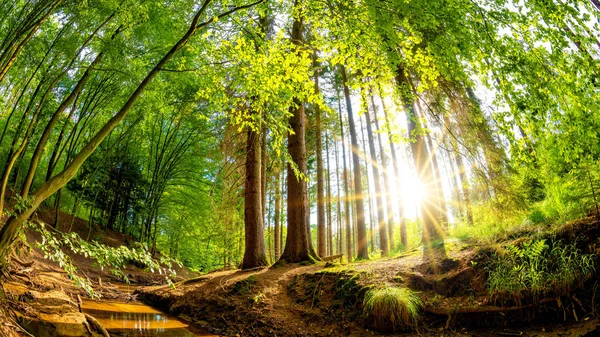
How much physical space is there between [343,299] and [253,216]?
13.5 feet

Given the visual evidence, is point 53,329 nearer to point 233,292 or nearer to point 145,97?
point 233,292

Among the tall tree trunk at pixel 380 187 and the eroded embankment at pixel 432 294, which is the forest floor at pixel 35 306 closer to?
the eroded embankment at pixel 432 294

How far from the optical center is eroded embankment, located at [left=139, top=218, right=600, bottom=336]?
4129 mm

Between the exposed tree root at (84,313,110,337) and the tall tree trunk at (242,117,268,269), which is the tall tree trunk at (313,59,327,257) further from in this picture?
the exposed tree root at (84,313,110,337)

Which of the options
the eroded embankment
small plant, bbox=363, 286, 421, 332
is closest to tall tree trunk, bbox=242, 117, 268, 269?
the eroded embankment

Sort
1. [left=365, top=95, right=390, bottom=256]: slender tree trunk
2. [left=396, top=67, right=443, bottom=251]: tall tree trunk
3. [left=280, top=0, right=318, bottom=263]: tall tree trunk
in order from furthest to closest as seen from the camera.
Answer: [left=365, top=95, right=390, bottom=256]: slender tree trunk → [left=280, top=0, right=318, bottom=263]: tall tree trunk → [left=396, top=67, right=443, bottom=251]: tall tree trunk

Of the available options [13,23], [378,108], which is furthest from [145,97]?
[378,108]

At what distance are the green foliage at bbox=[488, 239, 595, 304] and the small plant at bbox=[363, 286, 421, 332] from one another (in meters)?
1.16

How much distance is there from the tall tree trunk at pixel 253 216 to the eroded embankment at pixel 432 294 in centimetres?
143

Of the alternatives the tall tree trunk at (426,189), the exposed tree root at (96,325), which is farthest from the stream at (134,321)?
the tall tree trunk at (426,189)

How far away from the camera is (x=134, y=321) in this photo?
5.73 metres

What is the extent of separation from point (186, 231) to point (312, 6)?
1828 cm

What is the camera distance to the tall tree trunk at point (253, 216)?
8984 mm

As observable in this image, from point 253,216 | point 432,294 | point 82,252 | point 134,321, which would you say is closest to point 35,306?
point 82,252
